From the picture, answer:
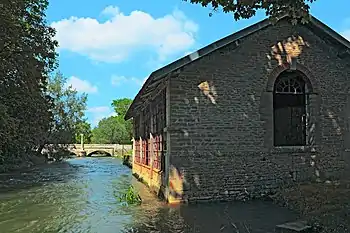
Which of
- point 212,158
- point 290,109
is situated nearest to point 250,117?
point 212,158

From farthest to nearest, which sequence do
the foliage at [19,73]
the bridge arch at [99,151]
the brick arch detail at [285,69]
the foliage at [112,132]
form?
the foliage at [112,132], the bridge arch at [99,151], the foliage at [19,73], the brick arch detail at [285,69]

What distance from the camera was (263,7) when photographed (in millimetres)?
8070

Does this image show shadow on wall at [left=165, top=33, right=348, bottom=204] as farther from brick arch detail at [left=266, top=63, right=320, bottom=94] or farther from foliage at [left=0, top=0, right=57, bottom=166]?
foliage at [left=0, top=0, right=57, bottom=166]

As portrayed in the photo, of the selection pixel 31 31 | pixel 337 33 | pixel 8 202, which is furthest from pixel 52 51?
pixel 337 33

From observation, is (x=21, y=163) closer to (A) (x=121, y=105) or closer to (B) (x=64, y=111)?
(B) (x=64, y=111)

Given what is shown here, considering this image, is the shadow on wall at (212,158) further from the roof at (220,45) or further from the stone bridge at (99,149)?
the stone bridge at (99,149)

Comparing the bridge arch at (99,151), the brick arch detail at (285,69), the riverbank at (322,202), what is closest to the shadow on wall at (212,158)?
the brick arch detail at (285,69)

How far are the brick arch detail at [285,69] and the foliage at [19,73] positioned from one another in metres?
9.12

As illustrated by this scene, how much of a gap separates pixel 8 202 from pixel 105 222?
5885 mm

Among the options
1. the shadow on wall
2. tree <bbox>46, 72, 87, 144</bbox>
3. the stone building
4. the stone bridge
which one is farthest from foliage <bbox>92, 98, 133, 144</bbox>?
the shadow on wall

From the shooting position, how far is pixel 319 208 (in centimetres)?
1005

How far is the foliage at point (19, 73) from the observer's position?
15445mm

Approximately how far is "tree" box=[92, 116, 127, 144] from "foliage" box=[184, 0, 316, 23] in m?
69.7

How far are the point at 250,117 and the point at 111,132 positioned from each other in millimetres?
67220
